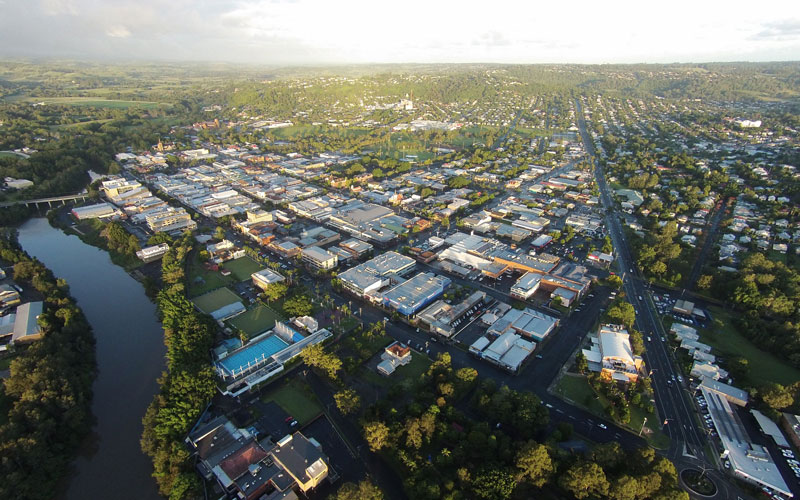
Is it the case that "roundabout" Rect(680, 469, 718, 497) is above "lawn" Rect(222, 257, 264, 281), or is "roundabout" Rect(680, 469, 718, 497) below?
below

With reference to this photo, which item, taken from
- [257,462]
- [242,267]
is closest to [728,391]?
[257,462]

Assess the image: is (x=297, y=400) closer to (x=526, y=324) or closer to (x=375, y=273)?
(x=375, y=273)

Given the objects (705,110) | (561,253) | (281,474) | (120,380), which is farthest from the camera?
(705,110)

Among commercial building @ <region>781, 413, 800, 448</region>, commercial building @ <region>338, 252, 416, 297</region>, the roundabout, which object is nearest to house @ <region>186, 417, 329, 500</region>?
commercial building @ <region>338, 252, 416, 297</region>

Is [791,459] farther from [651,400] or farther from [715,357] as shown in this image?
[715,357]

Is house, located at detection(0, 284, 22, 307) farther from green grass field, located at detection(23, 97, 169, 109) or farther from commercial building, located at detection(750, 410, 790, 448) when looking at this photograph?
green grass field, located at detection(23, 97, 169, 109)

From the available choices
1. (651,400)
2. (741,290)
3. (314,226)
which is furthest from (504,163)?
(651,400)
